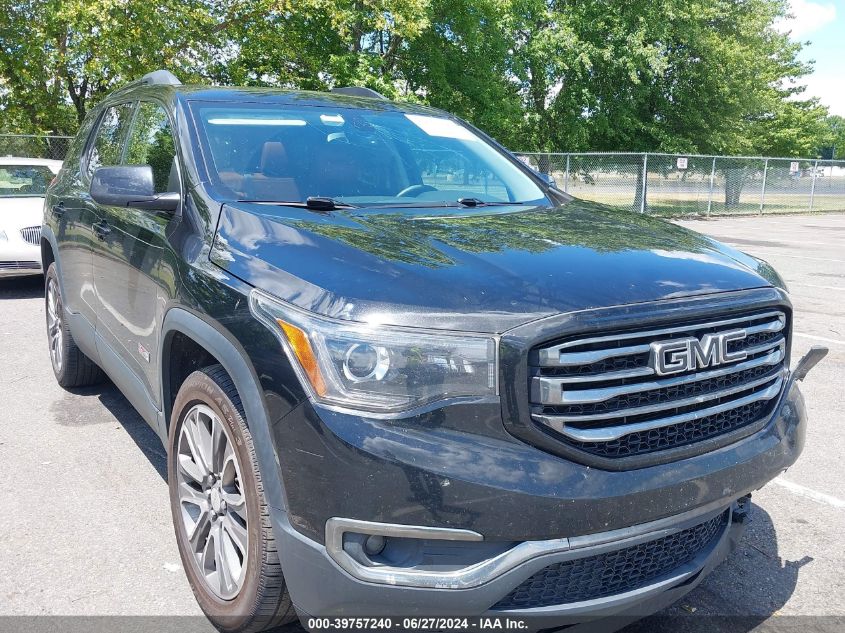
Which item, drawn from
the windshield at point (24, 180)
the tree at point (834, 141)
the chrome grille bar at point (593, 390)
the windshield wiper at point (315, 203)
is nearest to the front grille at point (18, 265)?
the windshield at point (24, 180)

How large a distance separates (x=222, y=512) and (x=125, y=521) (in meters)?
1.14

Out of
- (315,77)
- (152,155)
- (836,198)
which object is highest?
(315,77)

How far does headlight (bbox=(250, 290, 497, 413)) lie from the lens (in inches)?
80.5

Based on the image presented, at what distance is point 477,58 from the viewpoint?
27.7m

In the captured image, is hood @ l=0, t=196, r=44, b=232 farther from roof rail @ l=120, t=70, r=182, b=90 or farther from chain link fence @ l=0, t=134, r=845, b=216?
chain link fence @ l=0, t=134, r=845, b=216

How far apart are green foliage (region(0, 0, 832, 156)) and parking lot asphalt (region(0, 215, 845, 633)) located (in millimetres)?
13845

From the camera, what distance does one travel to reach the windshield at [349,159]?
10.7 ft

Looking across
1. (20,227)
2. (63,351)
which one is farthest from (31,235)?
(63,351)

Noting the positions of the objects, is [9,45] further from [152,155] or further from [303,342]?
[303,342]

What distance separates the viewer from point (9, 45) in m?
17.9

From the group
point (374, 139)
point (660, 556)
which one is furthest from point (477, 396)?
point (374, 139)

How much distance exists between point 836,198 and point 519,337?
3513cm

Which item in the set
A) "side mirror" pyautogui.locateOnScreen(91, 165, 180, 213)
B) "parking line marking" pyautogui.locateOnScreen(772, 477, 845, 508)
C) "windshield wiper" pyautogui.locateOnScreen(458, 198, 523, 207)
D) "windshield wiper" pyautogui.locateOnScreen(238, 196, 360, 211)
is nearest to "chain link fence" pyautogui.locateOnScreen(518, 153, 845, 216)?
"parking line marking" pyautogui.locateOnScreen(772, 477, 845, 508)

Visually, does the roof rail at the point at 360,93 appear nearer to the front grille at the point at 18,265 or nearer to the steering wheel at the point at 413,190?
the steering wheel at the point at 413,190
